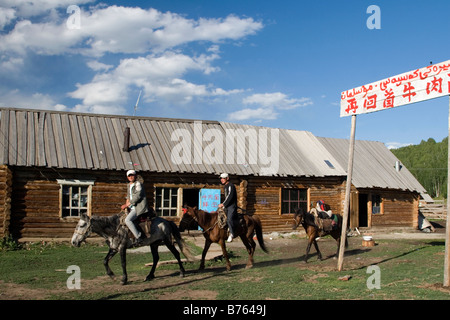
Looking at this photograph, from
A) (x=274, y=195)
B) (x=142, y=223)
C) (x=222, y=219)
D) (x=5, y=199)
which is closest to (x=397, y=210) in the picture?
(x=274, y=195)

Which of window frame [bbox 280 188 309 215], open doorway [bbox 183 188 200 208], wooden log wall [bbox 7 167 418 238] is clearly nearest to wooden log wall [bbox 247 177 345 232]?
wooden log wall [bbox 7 167 418 238]

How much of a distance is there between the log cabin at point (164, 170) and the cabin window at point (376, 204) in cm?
6

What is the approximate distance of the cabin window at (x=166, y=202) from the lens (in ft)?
56.3

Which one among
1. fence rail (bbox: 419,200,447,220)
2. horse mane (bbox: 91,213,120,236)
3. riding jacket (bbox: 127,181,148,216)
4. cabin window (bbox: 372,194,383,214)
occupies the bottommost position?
fence rail (bbox: 419,200,447,220)

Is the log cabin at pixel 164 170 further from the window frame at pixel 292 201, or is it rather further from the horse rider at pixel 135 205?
the horse rider at pixel 135 205

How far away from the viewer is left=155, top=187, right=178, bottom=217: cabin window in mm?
17156

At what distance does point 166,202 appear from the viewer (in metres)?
17.3

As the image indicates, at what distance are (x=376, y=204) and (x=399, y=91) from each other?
50.7 ft

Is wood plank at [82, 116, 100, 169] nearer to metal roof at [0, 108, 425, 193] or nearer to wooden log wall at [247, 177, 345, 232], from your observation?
metal roof at [0, 108, 425, 193]

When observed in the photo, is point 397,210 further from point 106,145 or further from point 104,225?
point 104,225

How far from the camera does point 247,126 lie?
73.6 feet

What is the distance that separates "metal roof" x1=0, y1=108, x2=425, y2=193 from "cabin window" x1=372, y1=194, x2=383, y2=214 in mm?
875
